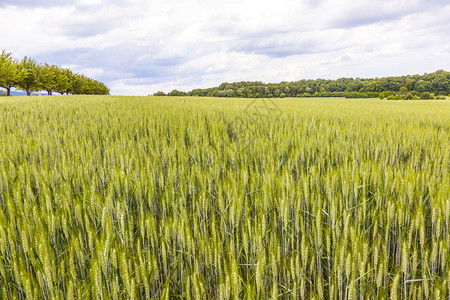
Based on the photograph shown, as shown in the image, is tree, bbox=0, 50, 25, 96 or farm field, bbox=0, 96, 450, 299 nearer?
farm field, bbox=0, 96, 450, 299

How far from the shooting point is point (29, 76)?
142 feet

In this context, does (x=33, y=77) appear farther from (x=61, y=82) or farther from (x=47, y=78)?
(x=61, y=82)

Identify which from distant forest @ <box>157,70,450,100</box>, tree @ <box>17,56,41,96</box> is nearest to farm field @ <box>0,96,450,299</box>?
distant forest @ <box>157,70,450,100</box>

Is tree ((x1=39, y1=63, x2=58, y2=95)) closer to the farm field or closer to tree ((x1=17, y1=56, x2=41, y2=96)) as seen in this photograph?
tree ((x1=17, y1=56, x2=41, y2=96))

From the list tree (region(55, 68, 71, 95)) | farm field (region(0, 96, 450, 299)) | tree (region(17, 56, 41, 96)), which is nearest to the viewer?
farm field (region(0, 96, 450, 299))

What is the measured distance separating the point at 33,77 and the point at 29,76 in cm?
55

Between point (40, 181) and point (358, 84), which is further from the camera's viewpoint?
point (358, 84)

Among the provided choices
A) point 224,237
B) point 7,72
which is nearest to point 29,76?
point 7,72

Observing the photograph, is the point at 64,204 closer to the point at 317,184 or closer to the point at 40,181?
the point at 40,181

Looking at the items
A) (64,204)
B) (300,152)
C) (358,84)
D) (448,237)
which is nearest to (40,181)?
(64,204)

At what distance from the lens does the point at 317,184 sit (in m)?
1.72

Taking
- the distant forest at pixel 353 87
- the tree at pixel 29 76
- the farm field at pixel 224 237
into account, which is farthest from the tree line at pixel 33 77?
the farm field at pixel 224 237

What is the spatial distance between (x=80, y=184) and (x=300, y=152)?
187 cm

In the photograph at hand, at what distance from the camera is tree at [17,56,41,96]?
42.7 meters
